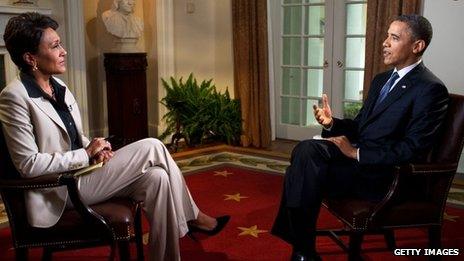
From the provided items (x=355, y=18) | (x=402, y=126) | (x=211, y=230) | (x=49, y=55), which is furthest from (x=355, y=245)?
(x=355, y=18)

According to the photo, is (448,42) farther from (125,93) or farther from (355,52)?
(125,93)

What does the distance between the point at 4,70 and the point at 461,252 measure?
3.55m

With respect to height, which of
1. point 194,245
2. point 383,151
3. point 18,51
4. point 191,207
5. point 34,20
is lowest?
point 194,245

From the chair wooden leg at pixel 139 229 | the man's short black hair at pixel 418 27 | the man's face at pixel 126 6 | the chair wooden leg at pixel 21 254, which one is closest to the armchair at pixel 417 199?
the man's short black hair at pixel 418 27

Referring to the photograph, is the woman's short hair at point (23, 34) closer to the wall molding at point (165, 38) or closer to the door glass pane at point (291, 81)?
the wall molding at point (165, 38)

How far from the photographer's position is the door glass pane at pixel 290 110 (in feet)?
15.9

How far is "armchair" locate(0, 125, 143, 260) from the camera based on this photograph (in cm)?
155

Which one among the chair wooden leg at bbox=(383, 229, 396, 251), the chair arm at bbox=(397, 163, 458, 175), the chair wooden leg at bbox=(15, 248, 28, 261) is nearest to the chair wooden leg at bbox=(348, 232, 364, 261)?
the chair arm at bbox=(397, 163, 458, 175)

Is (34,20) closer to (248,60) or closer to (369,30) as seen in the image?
(369,30)

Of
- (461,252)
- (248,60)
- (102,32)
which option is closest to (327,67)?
(248,60)

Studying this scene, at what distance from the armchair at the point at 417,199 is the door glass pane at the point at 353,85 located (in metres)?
2.55

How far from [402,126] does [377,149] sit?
0.14m

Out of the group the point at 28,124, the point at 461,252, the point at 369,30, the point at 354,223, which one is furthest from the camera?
the point at 369,30

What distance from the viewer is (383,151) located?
69.7 inches
